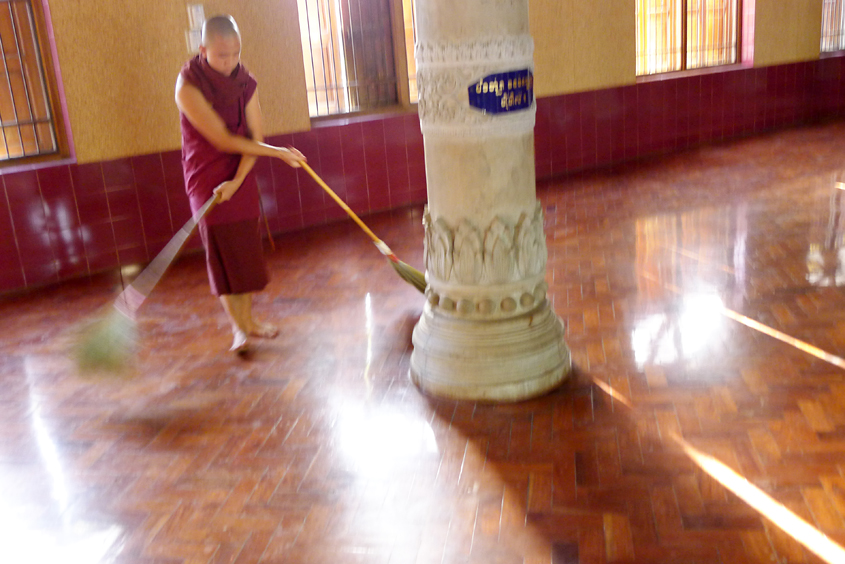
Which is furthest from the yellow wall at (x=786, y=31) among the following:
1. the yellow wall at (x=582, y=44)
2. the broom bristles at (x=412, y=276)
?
the broom bristles at (x=412, y=276)

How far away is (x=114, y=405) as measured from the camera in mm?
3600

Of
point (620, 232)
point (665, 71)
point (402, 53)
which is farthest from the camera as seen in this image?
point (665, 71)

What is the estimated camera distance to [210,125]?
3742 mm

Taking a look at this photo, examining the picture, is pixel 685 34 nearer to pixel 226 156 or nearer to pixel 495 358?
pixel 226 156

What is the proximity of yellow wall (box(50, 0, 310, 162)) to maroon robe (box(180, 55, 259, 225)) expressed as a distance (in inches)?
79.9

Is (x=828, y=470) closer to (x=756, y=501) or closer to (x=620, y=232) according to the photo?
(x=756, y=501)

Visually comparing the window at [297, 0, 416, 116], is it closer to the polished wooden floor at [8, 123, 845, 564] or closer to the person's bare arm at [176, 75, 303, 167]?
the polished wooden floor at [8, 123, 845, 564]

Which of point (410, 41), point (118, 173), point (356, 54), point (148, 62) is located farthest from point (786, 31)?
point (118, 173)

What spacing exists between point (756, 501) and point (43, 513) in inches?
92.1

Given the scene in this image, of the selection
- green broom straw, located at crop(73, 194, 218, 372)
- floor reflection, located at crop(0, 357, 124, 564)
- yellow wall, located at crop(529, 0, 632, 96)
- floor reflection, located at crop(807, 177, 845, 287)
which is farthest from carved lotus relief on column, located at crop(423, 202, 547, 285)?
yellow wall, located at crop(529, 0, 632, 96)

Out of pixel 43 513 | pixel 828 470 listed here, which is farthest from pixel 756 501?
pixel 43 513

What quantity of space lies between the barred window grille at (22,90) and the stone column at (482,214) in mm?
3426

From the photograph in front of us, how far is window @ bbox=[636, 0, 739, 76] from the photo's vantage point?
9492 millimetres

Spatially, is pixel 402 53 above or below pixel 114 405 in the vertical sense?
above
